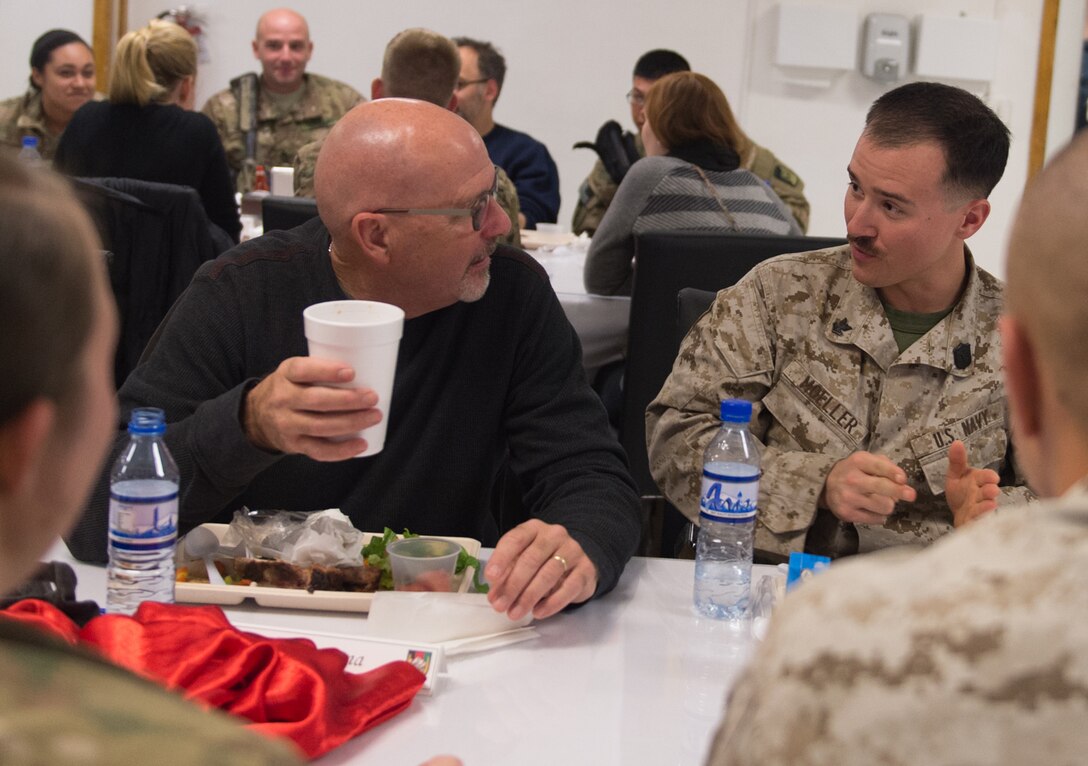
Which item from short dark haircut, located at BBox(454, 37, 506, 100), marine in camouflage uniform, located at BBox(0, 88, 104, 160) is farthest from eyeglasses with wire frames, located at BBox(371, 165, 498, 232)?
marine in camouflage uniform, located at BBox(0, 88, 104, 160)

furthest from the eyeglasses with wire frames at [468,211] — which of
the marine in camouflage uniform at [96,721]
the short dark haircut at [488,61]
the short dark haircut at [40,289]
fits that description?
the short dark haircut at [488,61]

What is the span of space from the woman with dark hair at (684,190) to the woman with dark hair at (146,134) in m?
1.55

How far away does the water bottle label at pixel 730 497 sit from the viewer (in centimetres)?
165

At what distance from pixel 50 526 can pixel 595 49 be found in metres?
6.69

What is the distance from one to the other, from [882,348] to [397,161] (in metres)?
0.87

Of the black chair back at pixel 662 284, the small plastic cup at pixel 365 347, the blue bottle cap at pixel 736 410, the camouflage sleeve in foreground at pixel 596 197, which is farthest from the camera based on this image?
the camouflage sleeve in foreground at pixel 596 197

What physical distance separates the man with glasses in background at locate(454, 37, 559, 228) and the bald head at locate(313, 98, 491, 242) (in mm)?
3653

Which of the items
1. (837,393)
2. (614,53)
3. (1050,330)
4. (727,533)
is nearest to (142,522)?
(727,533)

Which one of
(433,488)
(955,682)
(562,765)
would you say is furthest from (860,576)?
(433,488)

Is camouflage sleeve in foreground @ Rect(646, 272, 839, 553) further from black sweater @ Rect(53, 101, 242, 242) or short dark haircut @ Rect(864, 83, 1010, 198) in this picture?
black sweater @ Rect(53, 101, 242, 242)

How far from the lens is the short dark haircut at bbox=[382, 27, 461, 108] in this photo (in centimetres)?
412

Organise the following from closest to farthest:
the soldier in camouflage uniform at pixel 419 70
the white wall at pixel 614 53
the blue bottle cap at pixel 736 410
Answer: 1. the blue bottle cap at pixel 736 410
2. the soldier in camouflage uniform at pixel 419 70
3. the white wall at pixel 614 53

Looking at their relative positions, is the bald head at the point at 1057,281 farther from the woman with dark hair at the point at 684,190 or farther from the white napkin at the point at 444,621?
the woman with dark hair at the point at 684,190

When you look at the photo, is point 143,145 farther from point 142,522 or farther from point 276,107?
point 142,522
